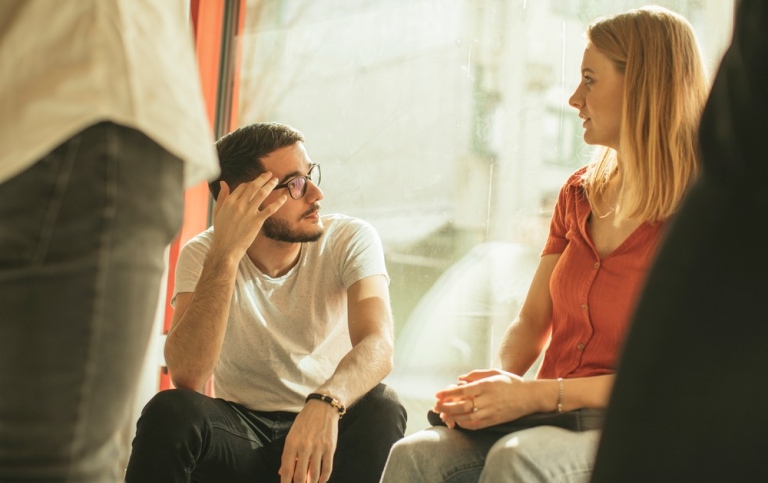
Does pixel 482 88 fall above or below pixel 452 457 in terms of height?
above

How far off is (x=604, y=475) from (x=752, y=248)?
161mm

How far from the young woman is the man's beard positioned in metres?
0.59

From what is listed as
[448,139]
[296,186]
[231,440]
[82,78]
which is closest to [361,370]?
[231,440]

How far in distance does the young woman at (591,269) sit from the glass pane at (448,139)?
48cm

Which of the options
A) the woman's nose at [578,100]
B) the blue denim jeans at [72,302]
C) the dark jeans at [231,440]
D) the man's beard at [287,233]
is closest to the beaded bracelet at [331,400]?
the dark jeans at [231,440]

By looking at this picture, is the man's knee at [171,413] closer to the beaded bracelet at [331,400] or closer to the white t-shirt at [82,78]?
the beaded bracelet at [331,400]

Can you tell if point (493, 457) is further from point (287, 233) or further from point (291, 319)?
point (287, 233)

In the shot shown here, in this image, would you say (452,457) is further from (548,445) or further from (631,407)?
(631,407)

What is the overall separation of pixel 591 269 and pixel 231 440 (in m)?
0.84

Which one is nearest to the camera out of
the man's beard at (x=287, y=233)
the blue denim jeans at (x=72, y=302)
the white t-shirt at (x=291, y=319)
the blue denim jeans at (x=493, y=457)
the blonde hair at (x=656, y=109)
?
the blue denim jeans at (x=72, y=302)

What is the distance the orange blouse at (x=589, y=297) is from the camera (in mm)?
1568

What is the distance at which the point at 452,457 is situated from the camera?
1.48 m

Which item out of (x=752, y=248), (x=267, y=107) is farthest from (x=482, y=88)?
(x=752, y=248)

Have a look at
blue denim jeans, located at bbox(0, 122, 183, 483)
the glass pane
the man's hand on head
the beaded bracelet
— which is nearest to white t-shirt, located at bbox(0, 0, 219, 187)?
blue denim jeans, located at bbox(0, 122, 183, 483)
